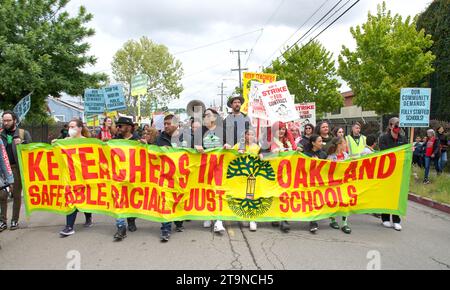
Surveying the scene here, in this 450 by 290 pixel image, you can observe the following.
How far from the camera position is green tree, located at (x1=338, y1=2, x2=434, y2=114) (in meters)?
18.7

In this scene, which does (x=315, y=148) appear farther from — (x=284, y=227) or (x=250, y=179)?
(x=284, y=227)

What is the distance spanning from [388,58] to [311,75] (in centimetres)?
862

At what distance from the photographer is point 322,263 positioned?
4.47 m

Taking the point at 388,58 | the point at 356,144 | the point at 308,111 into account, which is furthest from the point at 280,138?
the point at 388,58

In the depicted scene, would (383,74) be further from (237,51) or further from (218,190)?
(237,51)

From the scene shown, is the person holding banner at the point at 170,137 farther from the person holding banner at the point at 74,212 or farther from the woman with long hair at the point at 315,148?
the woman with long hair at the point at 315,148

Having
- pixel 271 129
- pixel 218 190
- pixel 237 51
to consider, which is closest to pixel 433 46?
pixel 271 129

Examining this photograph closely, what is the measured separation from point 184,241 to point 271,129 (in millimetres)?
2494

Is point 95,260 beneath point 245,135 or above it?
beneath

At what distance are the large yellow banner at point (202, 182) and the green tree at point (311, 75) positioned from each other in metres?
22.3

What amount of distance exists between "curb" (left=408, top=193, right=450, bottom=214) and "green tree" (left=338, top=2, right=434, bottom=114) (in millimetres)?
11147

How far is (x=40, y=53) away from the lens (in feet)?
50.6

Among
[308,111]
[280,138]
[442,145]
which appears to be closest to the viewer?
[280,138]
